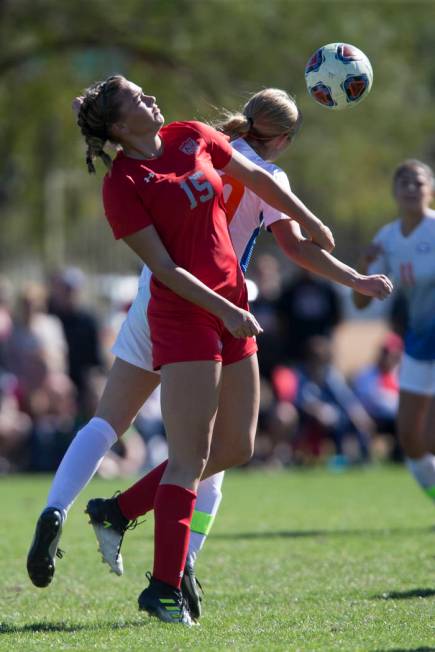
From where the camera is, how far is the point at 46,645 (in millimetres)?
4320

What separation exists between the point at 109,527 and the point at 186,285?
123 cm

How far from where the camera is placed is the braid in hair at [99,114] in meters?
4.70

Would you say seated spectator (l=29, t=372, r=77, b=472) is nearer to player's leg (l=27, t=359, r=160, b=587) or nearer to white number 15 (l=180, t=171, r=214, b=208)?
player's leg (l=27, t=359, r=160, b=587)

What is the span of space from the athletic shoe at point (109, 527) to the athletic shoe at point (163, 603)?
49cm

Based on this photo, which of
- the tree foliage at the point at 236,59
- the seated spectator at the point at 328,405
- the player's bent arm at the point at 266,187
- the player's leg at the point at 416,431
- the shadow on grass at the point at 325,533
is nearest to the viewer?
the player's bent arm at the point at 266,187

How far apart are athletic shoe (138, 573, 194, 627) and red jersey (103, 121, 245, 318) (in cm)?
106

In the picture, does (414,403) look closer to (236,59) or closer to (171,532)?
(171,532)

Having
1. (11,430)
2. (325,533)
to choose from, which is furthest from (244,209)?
(11,430)

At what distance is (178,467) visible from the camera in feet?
15.4

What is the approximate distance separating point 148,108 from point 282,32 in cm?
1485

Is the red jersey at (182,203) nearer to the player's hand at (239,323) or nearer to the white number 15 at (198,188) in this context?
the white number 15 at (198,188)

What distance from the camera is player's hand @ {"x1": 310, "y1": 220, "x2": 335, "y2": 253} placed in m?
4.98

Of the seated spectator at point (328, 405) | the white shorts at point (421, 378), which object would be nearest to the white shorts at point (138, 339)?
the white shorts at point (421, 378)

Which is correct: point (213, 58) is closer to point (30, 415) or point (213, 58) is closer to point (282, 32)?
point (282, 32)
